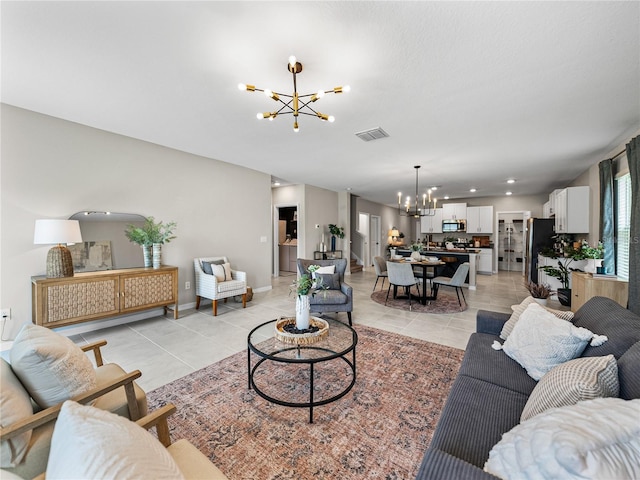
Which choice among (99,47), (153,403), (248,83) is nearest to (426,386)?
(153,403)

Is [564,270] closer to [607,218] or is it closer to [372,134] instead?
[607,218]

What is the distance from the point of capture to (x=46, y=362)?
1218 millimetres

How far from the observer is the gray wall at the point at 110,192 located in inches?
117

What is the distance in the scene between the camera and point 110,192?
12.1ft

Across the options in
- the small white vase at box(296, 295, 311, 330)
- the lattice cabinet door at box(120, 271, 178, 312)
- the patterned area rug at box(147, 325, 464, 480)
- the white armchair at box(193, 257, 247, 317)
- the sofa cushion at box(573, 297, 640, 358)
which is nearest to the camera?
the sofa cushion at box(573, 297, 640, 358)

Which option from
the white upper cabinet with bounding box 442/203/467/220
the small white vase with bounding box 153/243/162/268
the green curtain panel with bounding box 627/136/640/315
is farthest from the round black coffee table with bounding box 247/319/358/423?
the white upper cabinet with bounding box 442/203/467/220

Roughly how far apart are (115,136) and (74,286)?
2.06m

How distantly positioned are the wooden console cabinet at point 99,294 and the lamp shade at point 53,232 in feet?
1.43

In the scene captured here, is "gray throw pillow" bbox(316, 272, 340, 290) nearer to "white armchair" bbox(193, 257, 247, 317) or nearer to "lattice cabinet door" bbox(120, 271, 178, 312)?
"white armchair" bbox(193, 257, 247, 317)

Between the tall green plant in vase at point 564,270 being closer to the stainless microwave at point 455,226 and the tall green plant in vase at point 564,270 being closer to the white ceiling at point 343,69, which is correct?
the white ceiling at point 343,69

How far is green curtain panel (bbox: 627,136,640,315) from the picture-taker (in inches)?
112

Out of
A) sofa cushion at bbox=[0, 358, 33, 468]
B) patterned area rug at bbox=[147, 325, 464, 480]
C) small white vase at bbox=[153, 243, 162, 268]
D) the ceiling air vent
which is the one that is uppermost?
the ceiling air vent

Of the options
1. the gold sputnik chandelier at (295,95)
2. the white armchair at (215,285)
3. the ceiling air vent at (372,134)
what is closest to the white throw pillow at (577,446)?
the gold sputnik chandelier at (295,95)

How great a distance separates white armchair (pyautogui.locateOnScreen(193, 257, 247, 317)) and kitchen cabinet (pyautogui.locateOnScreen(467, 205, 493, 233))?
7834 millimetres
